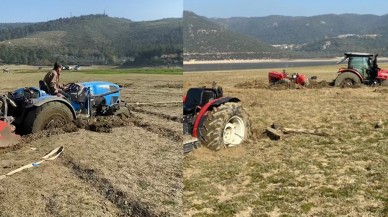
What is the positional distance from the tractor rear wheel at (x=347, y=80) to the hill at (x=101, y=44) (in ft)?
30.8

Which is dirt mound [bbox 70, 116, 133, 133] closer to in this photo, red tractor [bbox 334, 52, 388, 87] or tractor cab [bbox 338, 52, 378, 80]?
red tractor [bbox 334, 52, 388, 87]

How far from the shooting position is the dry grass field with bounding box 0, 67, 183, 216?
4680 millimetres

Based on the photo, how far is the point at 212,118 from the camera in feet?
24.0

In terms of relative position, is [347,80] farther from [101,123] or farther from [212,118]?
[212,118]

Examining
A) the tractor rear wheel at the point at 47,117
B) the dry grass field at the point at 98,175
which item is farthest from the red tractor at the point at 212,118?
the tractor rear wheel at the point at 47,117

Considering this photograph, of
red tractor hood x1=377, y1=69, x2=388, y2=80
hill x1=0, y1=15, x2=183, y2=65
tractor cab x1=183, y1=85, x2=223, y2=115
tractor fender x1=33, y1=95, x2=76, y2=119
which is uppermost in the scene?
hill x1=0, y1=15, x2=183, y2=65

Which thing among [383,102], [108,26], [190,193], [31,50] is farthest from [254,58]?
[190,193]

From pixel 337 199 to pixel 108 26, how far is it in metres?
36.7

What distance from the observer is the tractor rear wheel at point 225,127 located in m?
7.29

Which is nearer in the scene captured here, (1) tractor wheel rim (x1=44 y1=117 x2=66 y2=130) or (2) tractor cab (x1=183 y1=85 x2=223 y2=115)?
(2) tractor cab (x1=183 y1=85 x2=223 y2=115)

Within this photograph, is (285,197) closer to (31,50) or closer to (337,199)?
(337,199)

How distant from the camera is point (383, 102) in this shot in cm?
1505

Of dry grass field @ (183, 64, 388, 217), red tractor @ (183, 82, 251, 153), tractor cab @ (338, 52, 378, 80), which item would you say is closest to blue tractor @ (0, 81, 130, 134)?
red tractor @ (183, 82, 251, 153)

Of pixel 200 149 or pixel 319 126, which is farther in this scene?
pixel 319 126
